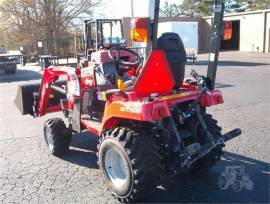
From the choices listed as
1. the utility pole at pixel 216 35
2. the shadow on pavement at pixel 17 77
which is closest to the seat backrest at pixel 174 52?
the utility pole at pixel 216 35

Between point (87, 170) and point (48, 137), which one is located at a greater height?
point (48, 137)

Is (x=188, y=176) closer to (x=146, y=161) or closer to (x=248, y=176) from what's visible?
(x=248, y=176)

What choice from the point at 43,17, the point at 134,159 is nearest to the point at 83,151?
the point at 134,159

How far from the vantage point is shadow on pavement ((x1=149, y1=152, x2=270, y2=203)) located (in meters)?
3.95

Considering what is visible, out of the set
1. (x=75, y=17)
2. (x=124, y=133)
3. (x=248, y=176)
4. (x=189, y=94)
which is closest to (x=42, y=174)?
(x=124, y=133)

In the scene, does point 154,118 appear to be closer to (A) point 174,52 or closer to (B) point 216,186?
(A) point 174,52

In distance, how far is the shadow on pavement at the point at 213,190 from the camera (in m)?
3.95

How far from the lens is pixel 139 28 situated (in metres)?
3.21

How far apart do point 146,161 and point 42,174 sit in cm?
185

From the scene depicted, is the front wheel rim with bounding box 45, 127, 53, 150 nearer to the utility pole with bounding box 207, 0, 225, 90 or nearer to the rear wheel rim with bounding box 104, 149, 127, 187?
the rear wheel rim with bounding box 104, 149, 127, 187
